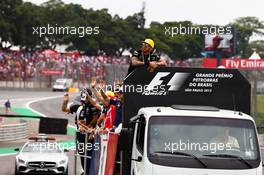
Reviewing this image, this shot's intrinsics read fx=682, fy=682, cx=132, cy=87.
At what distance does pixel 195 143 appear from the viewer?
848 cm

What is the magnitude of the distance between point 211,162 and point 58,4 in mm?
101753

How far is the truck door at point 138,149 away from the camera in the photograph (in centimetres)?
855

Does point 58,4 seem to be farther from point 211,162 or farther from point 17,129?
point 211,162

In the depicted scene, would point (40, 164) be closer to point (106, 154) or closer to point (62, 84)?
point (106, 154)

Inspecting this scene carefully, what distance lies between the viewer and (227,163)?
327 inches

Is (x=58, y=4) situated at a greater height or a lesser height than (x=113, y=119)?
greater

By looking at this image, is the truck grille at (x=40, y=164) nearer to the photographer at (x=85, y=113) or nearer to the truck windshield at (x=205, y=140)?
the photographer at (x=85, y=113)

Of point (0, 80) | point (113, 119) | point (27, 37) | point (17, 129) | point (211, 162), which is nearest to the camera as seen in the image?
point (211, 162)

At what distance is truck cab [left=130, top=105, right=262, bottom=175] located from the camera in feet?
27.1

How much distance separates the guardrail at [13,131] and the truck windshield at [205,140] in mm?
24531

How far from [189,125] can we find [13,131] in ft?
86.0

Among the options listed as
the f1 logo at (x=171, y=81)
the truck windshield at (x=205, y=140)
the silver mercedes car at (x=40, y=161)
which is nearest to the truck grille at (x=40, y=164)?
the silver mercedes car at (x=40, y=161)

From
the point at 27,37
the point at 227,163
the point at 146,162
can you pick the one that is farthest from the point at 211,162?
the point at 27,37

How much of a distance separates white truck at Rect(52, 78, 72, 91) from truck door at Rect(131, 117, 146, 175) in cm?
8261
